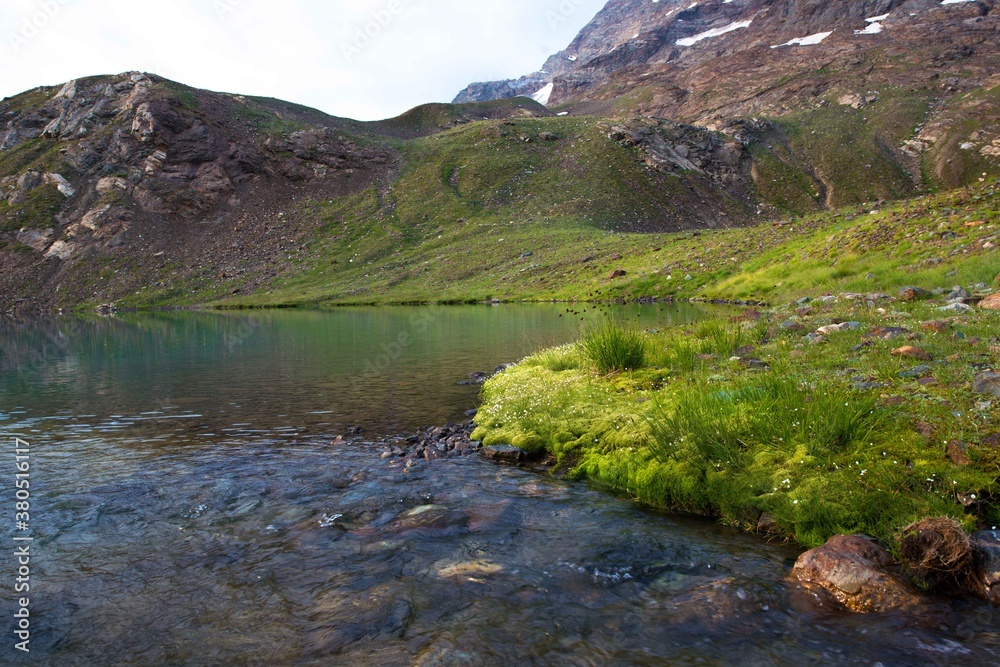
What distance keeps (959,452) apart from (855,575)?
7.87 ft

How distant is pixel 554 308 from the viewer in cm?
4462

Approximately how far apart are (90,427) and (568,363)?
1317 cm

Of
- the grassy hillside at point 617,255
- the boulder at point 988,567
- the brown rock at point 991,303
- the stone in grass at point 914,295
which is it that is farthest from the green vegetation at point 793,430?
the grassy hillside at point 617,255

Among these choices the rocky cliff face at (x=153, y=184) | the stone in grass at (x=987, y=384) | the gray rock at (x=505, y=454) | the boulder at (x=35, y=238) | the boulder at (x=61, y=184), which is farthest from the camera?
the boulder at (x=61, y=184)

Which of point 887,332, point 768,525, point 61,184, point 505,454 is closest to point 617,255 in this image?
point 887,332

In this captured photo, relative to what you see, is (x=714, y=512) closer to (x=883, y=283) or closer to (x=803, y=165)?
(x=883, y=283)

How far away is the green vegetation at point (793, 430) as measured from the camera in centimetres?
685

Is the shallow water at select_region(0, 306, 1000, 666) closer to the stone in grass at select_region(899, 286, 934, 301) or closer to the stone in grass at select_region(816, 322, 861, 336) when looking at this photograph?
the stone in grass at select_region(816, 322, 861, 336)

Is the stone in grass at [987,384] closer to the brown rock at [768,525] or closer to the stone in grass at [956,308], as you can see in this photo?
the brown rock at [768,525]

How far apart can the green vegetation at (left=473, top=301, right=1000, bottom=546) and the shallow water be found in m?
0.75

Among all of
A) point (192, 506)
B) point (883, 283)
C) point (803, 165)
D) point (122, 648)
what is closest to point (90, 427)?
point (192, 506)

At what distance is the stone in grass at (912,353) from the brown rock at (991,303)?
5086 mm

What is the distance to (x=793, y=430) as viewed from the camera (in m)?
8.36

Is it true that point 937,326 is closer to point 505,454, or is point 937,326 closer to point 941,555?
point 941,555
